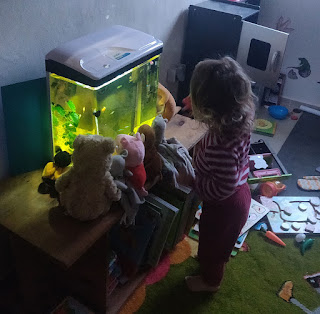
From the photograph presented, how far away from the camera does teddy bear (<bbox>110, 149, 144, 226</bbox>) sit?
3.43 feet

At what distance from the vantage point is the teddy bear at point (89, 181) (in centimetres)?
95

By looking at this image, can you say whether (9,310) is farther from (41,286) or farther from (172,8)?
(172,8)

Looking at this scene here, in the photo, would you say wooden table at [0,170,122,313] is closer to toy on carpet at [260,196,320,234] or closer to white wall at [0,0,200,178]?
white wall at [0,0,200,178]

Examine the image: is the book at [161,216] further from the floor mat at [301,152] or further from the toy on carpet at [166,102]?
the floor mat at [301,152]

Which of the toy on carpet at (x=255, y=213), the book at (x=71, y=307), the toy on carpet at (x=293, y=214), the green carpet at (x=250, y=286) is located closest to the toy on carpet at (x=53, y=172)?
the book at (x=71, y=307)

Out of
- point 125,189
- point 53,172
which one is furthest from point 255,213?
point 53,172

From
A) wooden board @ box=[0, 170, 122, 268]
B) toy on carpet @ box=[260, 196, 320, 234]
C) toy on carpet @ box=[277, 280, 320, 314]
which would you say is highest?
wooden board @ box=[0, 170, 122, 268]

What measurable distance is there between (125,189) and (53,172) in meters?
0.23

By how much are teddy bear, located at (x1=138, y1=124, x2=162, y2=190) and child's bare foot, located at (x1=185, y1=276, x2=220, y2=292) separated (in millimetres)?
434

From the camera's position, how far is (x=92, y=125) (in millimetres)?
1153

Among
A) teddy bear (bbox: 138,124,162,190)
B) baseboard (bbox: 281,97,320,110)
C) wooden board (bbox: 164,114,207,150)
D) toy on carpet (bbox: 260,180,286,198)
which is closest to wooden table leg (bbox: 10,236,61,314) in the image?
teddy bear (bbox: 138,124,162,190)

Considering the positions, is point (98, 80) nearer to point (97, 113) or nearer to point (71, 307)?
point (97, 113)

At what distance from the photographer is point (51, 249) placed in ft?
3.06

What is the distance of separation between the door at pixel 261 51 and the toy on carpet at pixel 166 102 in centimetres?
59
